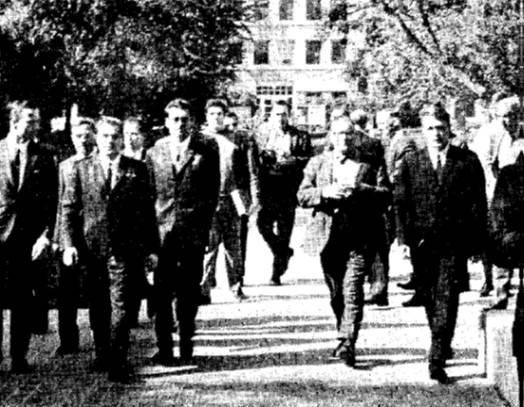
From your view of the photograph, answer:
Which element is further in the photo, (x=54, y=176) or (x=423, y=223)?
(x=54, y=176)

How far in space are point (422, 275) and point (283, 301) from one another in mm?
4607

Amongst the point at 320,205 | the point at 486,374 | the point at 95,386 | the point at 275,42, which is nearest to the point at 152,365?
the point at 95,386

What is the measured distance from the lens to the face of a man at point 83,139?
10547 millimetres

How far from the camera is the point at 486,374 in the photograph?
32.6 feet

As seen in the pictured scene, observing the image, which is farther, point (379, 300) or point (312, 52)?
point (312, 52)

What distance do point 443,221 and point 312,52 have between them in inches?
3506

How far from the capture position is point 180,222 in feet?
34.7

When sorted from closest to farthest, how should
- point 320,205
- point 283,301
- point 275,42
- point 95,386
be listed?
point 95,386 → point 320,205 → point 283,301 → point 275,42

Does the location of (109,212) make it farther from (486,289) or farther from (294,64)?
(294,64)

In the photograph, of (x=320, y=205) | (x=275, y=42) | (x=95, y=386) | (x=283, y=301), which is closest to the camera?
(x=95, y=386)

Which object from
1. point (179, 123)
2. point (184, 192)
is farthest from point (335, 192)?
point (179, 123)

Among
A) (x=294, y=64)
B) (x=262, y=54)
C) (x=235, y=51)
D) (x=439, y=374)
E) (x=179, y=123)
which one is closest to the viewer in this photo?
(x=439, y=374)

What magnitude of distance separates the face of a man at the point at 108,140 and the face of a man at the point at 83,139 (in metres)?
0.30

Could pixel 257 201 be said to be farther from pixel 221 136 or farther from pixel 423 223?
pixel 423 223
